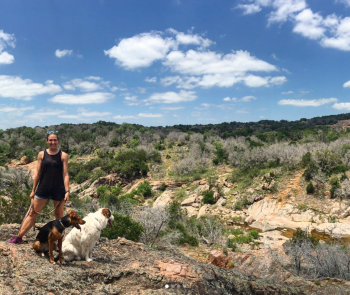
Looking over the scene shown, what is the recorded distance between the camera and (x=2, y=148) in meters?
38.1

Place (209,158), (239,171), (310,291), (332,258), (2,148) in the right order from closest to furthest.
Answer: (310,291), (332,258), (239,171), (209,158), (2,148)

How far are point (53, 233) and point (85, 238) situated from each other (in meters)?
0.42

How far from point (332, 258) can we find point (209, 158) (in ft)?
73.9

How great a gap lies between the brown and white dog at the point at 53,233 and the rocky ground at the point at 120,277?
0.12 m

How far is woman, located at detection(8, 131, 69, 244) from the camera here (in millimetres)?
3637

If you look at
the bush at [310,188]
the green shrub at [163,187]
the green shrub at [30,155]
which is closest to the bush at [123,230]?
the bush at [310,188]

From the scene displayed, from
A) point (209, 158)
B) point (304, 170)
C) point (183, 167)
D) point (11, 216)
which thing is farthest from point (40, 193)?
point (209, 158)

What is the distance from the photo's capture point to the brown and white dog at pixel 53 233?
3.11 meters

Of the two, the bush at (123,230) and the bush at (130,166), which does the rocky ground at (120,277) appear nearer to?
the bush at (123,230)

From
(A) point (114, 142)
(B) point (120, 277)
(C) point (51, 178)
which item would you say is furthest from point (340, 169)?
(A) point (114, 142)

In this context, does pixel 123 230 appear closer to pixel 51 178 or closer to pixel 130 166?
pixel 51 178

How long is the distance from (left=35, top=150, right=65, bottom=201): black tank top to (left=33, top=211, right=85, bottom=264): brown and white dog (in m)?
0.65

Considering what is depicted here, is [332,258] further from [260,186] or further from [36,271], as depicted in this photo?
[260,186]

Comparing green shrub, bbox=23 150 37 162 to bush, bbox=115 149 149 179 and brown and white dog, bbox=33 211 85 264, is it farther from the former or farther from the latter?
brown and white dog, bbox=33 211 85 264
